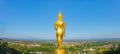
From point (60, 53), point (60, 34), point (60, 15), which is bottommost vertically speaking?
point (60, 53)

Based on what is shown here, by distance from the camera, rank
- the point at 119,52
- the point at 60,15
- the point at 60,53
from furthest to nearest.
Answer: the point at 119,52
the point at 60,15
the point at 60,53

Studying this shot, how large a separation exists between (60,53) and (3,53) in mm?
74660

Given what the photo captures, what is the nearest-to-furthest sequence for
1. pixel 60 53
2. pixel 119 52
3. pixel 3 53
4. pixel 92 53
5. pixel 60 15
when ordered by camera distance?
pixel 60 53 → pixel 60 15 → pixel 3 53 → pixel 119 52 → pixel 92 53

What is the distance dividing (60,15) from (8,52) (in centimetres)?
7817

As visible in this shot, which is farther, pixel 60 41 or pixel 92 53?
pixel 92 53

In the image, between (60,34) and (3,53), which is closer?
(60,34)

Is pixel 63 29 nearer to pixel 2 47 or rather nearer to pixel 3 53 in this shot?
pixel 3 53

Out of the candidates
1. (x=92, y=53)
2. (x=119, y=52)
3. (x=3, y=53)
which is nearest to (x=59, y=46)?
(x=3, y=53)

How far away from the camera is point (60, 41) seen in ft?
14.6

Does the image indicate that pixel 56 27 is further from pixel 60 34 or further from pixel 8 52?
pixel 8 52

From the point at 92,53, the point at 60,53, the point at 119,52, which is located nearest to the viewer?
the point at 60,53

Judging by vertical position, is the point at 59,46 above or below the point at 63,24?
below

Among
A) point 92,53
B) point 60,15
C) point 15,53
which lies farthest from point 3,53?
point 60,15

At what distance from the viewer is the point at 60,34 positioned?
175 inches
